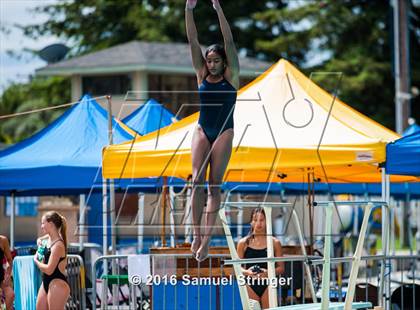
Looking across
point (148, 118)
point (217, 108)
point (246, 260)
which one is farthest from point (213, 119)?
point (148, 118)

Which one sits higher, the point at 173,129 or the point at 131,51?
the point at 131,51

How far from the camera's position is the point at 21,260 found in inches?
407

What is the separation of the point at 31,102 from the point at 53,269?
116ft

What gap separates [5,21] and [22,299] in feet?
10.5

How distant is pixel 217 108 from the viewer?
755cm

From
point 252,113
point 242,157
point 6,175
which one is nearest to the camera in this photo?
point 242,157

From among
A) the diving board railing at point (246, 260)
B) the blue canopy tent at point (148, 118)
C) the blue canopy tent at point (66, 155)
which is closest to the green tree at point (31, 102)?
the blue canopy tent at point (148, 118)

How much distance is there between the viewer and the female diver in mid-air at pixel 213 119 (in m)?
7.41

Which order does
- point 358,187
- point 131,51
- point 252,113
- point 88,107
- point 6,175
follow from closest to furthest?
point 252,113 → point 6,175 → point 88,107 → point 358,187 → point 131,51

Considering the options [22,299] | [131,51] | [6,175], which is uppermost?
[131,51]

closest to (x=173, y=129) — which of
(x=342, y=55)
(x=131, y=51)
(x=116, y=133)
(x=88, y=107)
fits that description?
(x=116, y=133)

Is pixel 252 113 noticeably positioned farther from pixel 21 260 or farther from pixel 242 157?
pixel 21 260

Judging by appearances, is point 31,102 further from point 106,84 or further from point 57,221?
point 57,221

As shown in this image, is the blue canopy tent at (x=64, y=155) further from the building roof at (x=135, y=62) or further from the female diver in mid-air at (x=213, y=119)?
the building roof at (x=135, y=62)
